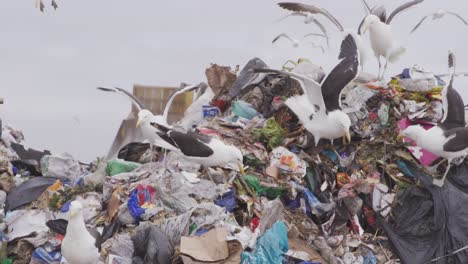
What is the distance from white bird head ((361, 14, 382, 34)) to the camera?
24.8 ft

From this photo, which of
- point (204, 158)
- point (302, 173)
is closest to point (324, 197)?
point (302, 173)

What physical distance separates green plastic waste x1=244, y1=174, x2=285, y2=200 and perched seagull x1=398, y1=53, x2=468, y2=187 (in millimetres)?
1307

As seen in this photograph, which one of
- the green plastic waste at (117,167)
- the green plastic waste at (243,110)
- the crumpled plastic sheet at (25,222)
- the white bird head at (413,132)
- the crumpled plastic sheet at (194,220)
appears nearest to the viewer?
the crumpled plastic sheet at (194,220)

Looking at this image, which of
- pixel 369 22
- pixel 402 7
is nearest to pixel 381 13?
pixel 402 7

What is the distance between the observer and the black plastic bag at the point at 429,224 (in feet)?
18.0

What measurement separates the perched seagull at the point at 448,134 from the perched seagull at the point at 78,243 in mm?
3000

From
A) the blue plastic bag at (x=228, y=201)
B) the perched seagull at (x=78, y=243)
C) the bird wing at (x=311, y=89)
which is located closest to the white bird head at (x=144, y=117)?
the bird wing at (x=311, y=89)

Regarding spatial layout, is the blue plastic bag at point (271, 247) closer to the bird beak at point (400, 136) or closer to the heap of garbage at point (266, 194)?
the heap of garbage at point (266, 194)

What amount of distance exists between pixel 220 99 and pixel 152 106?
2785mm

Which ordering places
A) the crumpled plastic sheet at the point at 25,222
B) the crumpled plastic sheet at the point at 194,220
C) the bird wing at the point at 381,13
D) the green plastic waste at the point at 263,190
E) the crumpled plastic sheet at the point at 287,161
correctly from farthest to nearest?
the bird wing at the point at 381,13 → the crumpled plastic sheet at the point at 287,161 → the green plastic waste at the point at 263,190 → the crumpled plastic sheet at the point at 25,222 → the crumpled plastic sheet at the point at 194,220

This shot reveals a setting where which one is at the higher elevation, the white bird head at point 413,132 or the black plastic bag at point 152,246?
the white bird head at point 413,132

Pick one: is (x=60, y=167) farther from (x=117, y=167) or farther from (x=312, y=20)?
(x=312, y=20)

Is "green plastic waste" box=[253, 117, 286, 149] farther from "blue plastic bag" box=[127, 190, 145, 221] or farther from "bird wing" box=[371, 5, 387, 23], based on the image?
"bird wing" box=[371, 5, 387, 23]

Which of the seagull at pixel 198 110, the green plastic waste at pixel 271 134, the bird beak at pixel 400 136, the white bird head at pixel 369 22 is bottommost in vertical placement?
the seagull at pixel 198 110
